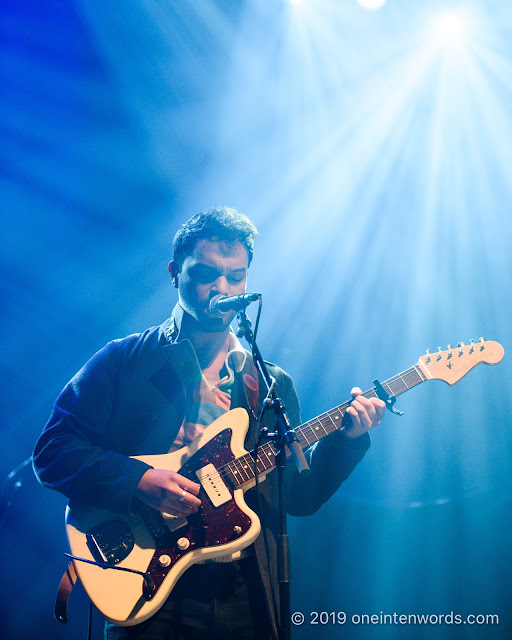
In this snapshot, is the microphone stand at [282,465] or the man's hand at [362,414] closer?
the microphone stand at [282,465]

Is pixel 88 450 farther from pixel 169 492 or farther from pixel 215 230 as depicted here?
pixel 215 230

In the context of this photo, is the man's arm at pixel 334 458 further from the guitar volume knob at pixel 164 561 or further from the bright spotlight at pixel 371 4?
the bright spotlight at pixel 371 4

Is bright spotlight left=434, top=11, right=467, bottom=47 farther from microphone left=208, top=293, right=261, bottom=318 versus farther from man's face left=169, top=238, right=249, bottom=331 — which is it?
microphone left=208, top=293, right=261, bottom=318

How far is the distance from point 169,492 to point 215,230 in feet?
5.47

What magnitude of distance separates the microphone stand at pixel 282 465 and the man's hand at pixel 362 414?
0.71m

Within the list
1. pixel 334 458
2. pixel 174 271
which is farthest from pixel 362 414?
pixel 174 271

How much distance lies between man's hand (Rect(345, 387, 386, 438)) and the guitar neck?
0.09 metres

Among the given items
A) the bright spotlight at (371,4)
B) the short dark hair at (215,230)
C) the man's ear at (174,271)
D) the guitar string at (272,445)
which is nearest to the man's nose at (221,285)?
the short dark hair at (215,230)

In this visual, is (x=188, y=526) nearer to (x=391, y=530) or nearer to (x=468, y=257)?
(x=391, y=530)

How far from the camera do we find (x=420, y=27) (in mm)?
4164

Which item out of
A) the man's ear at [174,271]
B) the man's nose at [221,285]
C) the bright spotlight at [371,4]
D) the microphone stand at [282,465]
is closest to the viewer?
the microphone stand at [282,465]

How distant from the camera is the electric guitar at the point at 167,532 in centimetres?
190

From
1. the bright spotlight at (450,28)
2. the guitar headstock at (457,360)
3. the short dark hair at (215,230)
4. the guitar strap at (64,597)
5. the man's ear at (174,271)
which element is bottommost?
the guitar strap at (64,597)

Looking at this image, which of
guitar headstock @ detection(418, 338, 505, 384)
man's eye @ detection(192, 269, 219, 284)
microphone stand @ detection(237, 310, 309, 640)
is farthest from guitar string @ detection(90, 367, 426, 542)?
man's eye @ detection(192, 269, 219, 284)
